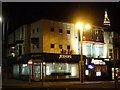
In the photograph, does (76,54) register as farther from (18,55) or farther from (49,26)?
(18,55)

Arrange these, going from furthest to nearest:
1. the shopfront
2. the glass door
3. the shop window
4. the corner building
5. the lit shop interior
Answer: the lit shop interior → the shop window → the glass door → the corner building → the shopfront

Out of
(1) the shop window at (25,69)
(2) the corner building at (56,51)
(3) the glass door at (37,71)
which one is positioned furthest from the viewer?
(1) the shop window at (25,69)

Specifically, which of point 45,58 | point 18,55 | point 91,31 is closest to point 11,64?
point 18,55

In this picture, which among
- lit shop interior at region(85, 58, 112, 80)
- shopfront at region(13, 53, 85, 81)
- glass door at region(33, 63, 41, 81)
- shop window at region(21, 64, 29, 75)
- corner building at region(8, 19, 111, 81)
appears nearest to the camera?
shopfront at region(13, 53, 85, 81)

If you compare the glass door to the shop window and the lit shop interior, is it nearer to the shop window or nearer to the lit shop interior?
the shop window

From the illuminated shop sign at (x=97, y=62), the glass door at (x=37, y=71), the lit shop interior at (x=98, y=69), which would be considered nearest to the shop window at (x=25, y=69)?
the glass door at (x=37, y=71)

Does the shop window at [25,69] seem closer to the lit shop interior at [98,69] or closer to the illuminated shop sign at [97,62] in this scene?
the lit shop interior at [98,69]

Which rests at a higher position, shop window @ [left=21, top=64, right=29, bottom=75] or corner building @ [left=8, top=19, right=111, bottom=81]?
corner building @ [left=8, top=19, right=111, bottom=81]

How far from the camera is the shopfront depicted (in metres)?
44.9

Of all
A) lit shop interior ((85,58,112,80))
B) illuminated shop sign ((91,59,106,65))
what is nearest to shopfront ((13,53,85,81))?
lit shop interior ((85,58,112,80))

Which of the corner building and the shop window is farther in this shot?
the shop window

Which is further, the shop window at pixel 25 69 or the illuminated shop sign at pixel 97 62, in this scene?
the illuminated shop sign at pixel 97 62

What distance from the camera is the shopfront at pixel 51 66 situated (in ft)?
147

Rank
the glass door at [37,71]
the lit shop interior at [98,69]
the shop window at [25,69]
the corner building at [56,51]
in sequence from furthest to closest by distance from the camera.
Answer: the lit shop interior at [98,69], the shop window at [25,69], the glass door at [37,71], the corner building at [56,51]
